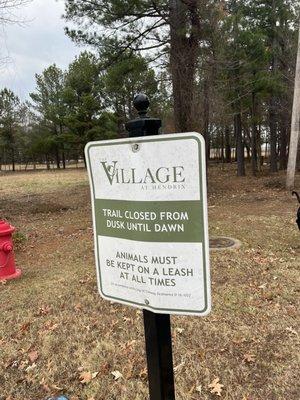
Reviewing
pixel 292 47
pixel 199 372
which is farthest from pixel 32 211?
pixel 292 47

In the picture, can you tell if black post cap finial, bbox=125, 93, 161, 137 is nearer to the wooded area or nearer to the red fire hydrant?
the red fire hydrant

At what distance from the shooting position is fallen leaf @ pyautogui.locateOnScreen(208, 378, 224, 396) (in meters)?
2.83

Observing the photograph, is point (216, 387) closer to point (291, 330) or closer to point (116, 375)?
point (116, 375)

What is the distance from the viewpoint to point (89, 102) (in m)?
30.1

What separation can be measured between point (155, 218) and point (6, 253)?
13.2 feet

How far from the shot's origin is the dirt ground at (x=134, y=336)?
295 cm

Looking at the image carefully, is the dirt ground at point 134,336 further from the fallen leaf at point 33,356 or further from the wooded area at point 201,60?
the wooded area at point 201,60

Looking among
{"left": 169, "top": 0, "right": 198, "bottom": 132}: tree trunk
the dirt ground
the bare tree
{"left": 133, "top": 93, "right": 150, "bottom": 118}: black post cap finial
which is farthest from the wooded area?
{"left": 133, "top": 93, "right": 150, "bottom": 118}: black post cap finial

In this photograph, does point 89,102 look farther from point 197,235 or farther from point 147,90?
point 197,235

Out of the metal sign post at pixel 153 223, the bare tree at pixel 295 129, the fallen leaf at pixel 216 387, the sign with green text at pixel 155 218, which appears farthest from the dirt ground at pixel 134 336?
the bare tree at pixel 295 129

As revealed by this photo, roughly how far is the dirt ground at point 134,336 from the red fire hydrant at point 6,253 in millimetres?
162

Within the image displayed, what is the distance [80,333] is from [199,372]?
124 centimetres

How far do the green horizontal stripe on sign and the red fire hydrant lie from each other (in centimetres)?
362

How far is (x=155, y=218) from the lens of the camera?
1.46m
